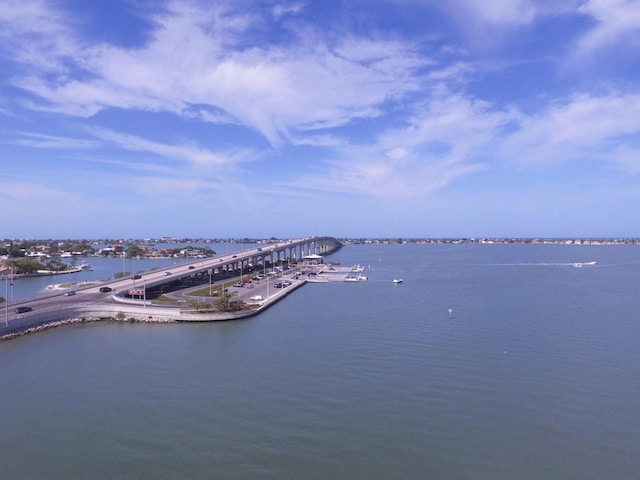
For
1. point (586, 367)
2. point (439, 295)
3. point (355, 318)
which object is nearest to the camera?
point (586, 367)

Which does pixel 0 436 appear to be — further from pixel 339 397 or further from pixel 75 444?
pixel 339 397

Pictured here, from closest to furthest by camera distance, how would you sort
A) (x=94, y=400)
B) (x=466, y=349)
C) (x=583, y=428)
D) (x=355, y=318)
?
(x=583, y=428), (x=94, y=400), (x=466, y=349), (x=355, y=318)

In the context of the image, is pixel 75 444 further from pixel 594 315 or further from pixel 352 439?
pixel 594 315

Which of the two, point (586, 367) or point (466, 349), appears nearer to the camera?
point (586, 367)

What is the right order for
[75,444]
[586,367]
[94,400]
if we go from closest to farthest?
1. [75,444]
2. [94,400]
3. [586,367]

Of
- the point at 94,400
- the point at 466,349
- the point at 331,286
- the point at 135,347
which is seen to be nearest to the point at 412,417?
the point at 466,349

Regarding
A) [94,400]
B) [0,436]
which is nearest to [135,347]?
[94,400]
